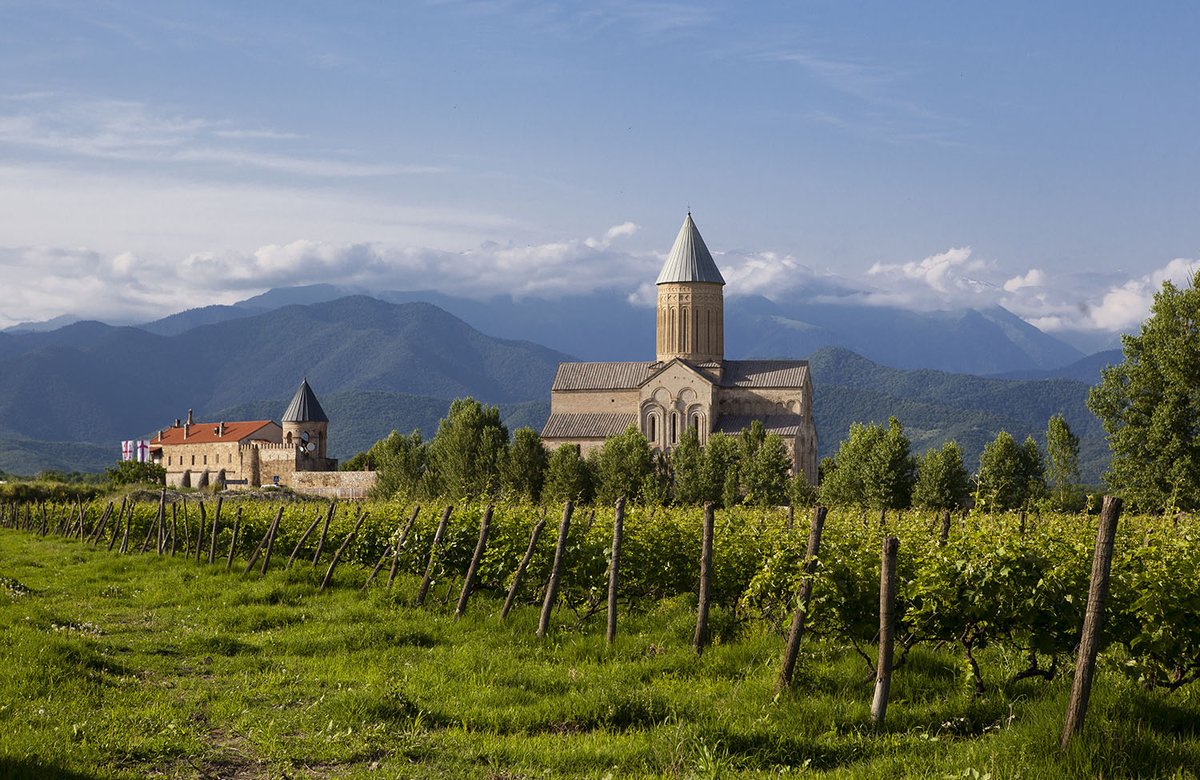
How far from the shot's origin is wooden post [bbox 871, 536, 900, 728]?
8391 millimetres

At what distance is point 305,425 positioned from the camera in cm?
8556

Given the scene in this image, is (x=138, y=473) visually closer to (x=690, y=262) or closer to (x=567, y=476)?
(x=567, y=476)

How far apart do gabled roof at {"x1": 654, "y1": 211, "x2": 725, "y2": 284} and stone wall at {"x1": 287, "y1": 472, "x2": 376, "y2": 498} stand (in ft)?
83.7

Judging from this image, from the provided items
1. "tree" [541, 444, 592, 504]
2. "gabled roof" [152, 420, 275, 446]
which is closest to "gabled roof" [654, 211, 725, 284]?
"tree" [541, 444, 592, 504]

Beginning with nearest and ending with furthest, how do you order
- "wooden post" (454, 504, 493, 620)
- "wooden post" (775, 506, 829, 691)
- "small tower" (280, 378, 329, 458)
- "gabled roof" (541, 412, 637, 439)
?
"wooden post" (775, 506, 829, 691) → "wooden post" (454, 504, 493, 620) → "gabled roof" (541, 412, 637, 439) → "small tower" (280, 378, 329, 458)

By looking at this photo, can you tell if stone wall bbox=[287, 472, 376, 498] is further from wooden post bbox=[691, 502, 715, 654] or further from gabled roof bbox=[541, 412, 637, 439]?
wooden post bbox=[691, 502, 715, 654]

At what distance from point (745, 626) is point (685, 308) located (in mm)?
63724

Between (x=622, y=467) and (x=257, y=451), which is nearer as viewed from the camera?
(x=622, y=467)

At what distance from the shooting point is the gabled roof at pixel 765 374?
71062 mm

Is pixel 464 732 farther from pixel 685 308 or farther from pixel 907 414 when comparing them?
pixel 907 414

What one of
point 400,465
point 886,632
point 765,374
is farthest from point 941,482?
point 886,632

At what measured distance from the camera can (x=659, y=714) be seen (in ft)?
29.0

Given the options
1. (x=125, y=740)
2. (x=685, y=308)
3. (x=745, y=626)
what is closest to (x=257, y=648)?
(x=125, y=740)

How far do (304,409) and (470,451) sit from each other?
2742cm
